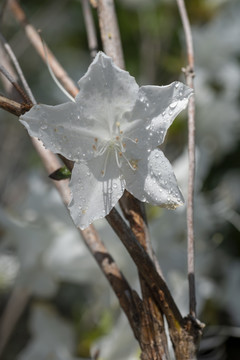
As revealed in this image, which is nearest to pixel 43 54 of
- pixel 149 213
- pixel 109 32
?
pixel 109 32

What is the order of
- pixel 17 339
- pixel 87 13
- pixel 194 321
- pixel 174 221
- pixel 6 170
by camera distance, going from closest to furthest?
pixel 194 321 < pixel 87 13 < pixel 174 221 < pixel 17 339 < pixel 6 170

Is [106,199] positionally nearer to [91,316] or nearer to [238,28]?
[91,316]

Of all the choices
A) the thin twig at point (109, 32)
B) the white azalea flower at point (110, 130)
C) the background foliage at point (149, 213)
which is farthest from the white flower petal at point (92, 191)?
the background foliage at point (149, 213)

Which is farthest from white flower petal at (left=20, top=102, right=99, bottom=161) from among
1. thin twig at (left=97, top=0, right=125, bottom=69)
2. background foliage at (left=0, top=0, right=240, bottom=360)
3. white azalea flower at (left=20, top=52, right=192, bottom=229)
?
background foliage at (left=0, top=0, right=240, bottom=360)

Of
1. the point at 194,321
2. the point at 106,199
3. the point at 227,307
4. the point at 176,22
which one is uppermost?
the point at 176,22

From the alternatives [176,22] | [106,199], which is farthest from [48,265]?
[176,22]

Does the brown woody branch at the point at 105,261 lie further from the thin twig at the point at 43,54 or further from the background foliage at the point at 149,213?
the background foliage at the point at 149,213
